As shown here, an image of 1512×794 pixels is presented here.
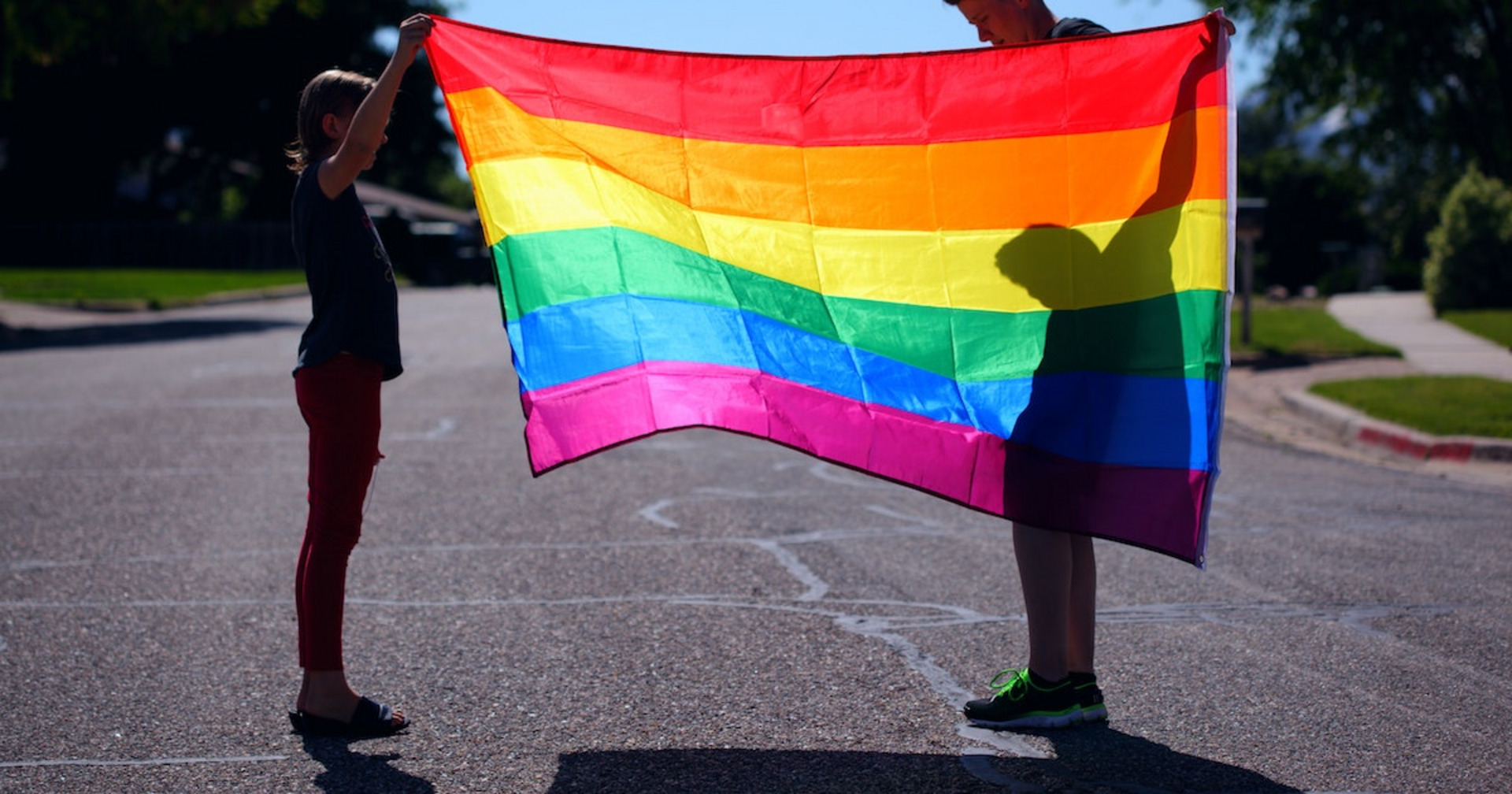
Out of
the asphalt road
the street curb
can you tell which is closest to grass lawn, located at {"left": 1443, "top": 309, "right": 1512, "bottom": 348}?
the street curb

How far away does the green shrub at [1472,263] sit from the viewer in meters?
23.7

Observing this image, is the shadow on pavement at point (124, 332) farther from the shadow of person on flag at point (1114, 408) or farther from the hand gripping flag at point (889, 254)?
the shadow of person on flag at point (1114, 408)

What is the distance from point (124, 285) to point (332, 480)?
104 feet

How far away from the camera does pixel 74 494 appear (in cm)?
855

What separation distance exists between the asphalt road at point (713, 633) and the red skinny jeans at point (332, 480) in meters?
0.33

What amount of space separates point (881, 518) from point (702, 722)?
11.6 feet

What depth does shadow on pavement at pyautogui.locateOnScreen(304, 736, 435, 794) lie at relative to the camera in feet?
12.3

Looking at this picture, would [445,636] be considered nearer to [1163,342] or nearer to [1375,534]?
[1163,342]

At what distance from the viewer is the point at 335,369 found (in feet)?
13.7

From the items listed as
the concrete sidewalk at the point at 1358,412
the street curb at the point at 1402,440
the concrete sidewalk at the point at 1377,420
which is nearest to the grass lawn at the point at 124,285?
the concrete sidewalk at the point at 1358,412

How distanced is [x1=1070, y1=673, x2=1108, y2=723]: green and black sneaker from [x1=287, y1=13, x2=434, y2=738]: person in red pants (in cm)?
192

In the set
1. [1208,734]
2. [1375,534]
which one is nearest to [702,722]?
[1208,734]

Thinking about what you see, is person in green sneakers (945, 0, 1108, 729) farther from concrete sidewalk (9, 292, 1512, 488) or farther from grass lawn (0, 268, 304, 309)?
grass lawn (0, 268, 304, 309)

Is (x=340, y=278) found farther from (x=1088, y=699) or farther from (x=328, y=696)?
(x=1088, y=699)
